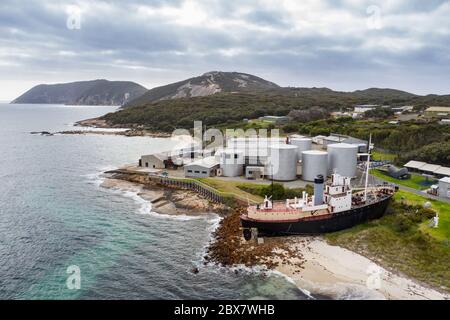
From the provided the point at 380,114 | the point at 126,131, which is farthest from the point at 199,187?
the point at 126,131

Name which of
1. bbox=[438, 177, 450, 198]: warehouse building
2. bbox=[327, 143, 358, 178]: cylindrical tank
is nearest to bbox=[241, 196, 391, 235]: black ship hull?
bbox=[438, 177, 450, 198]: warehouse building

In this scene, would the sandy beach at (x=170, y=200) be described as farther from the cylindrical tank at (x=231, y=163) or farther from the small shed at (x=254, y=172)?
the small shed at (x=254, y=172)

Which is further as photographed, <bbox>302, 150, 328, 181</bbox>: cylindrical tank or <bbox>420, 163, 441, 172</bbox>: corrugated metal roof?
<bbox>302, 150, 328, 181</bbox>: cylindrical tank

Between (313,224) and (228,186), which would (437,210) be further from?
(228,186)

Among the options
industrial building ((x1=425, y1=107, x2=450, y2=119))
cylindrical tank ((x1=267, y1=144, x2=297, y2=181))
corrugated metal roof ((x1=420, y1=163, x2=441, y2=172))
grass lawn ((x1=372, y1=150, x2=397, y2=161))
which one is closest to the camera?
corrugated metal roof ((x1=420, y1=163, x2=441, y2=172))

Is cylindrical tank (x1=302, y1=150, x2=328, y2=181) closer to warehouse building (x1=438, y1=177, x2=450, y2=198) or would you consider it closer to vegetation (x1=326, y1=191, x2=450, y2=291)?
vegetation (x1=326, y1=191, x2=450, y2=291)

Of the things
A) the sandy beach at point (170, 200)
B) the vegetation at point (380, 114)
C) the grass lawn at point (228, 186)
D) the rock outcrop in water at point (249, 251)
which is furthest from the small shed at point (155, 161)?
the vegetation at point (380, 114)

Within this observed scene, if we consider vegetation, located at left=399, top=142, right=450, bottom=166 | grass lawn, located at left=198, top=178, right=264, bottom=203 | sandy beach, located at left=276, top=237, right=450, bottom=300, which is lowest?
sandy beach, located at left=276, top=237, right=450, bottom=300

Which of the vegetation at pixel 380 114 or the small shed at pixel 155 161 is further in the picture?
the vegetation at pixel 380 114
